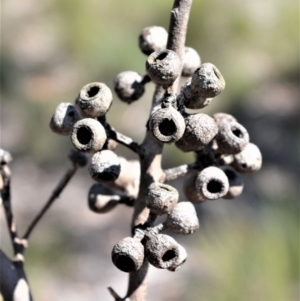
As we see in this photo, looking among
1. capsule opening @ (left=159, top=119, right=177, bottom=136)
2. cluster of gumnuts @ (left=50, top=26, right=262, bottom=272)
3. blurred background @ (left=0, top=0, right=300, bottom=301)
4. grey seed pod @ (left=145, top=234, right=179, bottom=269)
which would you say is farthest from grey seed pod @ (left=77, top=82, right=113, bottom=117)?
blurred background @ (left=0, top=0, right=300, bottom=301)

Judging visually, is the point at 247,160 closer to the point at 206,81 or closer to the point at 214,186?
the point at 214,186

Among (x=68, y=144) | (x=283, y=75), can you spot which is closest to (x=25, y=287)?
(x=68, y=144)

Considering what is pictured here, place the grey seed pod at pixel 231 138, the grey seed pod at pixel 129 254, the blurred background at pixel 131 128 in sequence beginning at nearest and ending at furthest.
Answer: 1. the grey seed pod at pixel 129 254
2. the grey seed pod at pixel 231 138
3. the blurred background at pixel 131 128

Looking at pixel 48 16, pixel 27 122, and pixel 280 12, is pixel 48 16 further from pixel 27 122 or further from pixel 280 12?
pixel 280 12

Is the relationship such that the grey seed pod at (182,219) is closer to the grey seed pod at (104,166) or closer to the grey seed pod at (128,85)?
the grey seed pod at (104,166)

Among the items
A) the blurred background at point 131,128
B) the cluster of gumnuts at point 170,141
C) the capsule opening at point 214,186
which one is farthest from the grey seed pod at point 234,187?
the blurred background at point 131,128

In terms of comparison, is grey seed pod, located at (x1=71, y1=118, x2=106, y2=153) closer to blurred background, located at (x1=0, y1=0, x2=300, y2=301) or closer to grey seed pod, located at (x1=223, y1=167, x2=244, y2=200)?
grey seed pod, located at (x1=223, y1=167, x2=244, y2=200)

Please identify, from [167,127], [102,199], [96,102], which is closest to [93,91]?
[96,102]

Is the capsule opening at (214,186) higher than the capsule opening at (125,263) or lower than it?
higher
